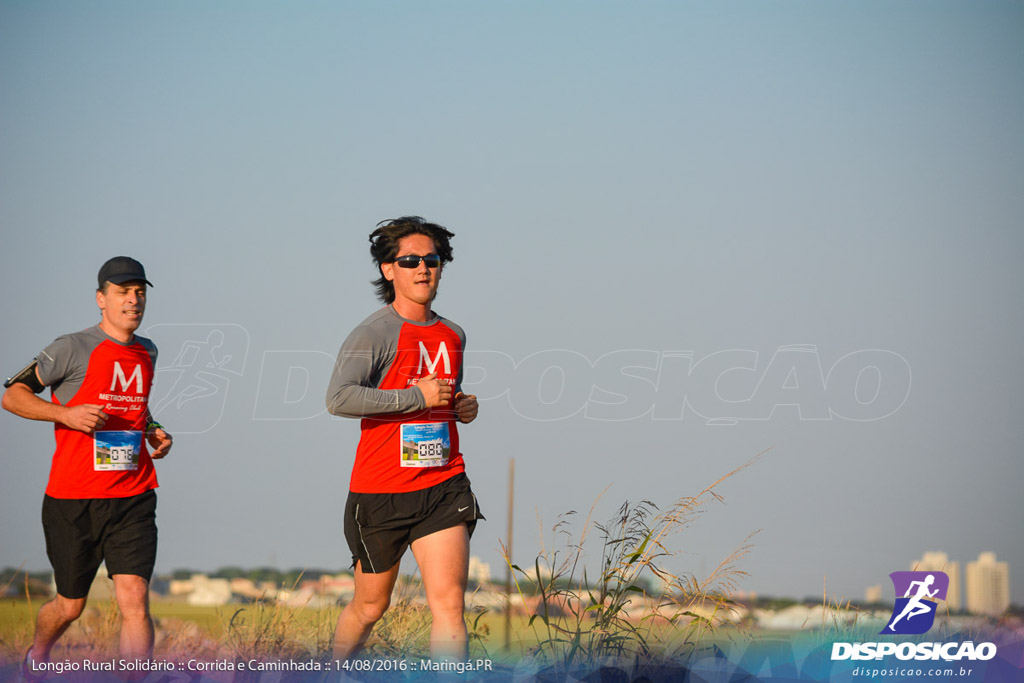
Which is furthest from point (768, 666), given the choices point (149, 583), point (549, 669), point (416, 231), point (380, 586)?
point (149, 583)

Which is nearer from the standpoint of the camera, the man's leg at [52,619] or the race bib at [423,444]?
the race bib at [423,444]

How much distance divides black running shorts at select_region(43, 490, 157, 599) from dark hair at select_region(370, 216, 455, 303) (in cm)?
172

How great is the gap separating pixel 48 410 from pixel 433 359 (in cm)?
197

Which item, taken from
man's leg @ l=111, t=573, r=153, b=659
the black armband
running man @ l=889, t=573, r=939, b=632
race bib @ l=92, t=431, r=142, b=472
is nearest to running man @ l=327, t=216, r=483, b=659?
man's leg @ l=111, t=573, r=153, b=659

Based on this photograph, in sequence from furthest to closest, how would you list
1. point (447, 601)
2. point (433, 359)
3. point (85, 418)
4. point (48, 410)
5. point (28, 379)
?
point (28, 379) < point (48, 410) < point (85, 418) < point (433, 359) < point (447, 601)

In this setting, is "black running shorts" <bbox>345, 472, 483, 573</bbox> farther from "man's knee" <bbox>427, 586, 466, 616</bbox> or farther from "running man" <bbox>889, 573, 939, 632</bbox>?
"running man" <bbox>889, 573, 939, 632</bbox>

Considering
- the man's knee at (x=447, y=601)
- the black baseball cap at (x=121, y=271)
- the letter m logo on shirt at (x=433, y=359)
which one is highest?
the black baseball cap at (x=121, y=271)

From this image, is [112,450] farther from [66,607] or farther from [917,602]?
[917,602]

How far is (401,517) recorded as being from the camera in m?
4.91

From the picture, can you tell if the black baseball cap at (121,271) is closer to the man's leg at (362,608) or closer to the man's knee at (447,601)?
the man's leg at (362,608)

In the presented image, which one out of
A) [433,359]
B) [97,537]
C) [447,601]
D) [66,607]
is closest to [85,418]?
[97,537]

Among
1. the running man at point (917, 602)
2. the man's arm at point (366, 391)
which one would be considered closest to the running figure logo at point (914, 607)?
the running man at point (917, 602)

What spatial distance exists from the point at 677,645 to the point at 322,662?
1.82m

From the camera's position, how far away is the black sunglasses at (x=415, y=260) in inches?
202
